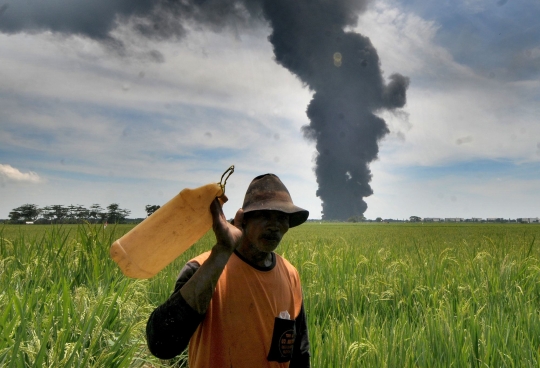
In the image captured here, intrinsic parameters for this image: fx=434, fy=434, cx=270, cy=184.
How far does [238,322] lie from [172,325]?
1.11 feet

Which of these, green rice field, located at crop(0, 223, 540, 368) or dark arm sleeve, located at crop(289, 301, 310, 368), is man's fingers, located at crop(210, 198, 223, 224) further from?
green rice field, located at crop(0, 223, 540, 368)

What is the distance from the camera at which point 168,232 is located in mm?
1913

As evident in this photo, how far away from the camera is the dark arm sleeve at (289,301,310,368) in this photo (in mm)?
2564

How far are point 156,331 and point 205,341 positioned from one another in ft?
0.85

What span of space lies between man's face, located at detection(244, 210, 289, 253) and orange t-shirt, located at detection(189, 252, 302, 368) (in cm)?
13

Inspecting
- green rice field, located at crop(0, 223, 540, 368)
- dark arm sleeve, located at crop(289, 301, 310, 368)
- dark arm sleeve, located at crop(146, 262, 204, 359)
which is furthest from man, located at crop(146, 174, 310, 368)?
green rice field, located at crop(0, 223, 540, 368)

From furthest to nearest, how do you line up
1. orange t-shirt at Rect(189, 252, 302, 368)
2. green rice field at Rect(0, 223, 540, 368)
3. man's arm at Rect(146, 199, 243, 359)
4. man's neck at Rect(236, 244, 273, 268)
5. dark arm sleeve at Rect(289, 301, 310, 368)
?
green rice field at Rect(0, 223, 540, 368), dark arm sleeve at Rect(289, 301, 310, 368), man's neck at Rect(236, 244, 273, 268), orange t-shirt at Rect(189, 252, 302, 368), man's arm at Rect(146, 199, 243, 359)

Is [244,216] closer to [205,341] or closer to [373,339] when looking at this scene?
[205,341]

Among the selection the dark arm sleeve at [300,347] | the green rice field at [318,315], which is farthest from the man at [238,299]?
the green rice field at [318,315]

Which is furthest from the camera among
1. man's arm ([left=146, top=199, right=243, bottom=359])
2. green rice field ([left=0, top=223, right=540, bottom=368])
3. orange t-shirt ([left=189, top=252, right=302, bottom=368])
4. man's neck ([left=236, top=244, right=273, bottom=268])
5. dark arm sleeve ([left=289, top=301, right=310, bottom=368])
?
green rice field ([left=0, top=223, right=540, bottom=368])

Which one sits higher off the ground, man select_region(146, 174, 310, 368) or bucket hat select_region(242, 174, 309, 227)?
bucket hat select_region(242, 174, 309, 227)

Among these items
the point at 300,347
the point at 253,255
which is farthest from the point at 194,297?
the point at 300,347

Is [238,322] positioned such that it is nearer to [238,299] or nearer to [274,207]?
[238,299]

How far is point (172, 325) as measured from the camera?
192 centimetres
